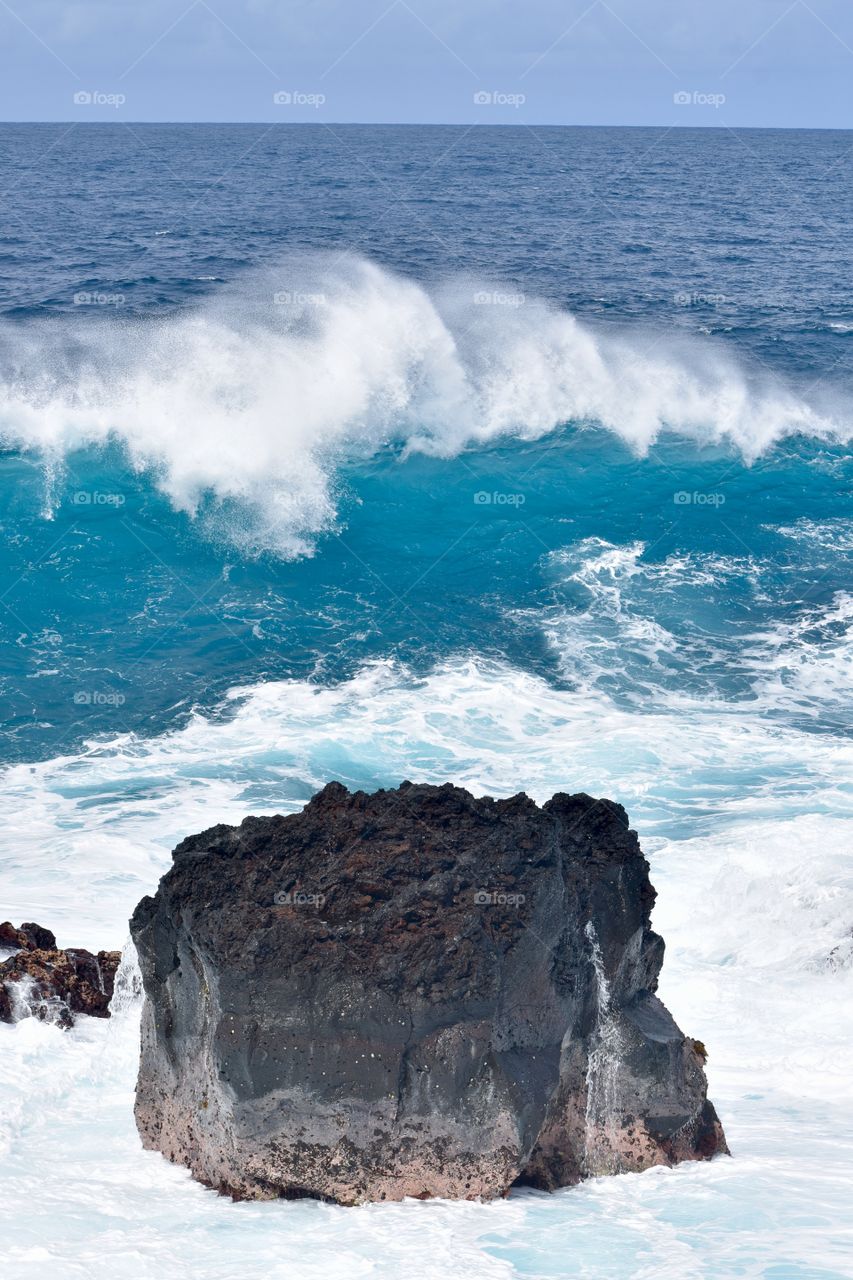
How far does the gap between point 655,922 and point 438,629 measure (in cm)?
750

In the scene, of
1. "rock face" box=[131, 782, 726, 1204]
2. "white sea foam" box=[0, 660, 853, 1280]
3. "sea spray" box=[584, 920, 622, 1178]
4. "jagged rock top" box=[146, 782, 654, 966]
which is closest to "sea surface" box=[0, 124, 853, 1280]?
"white sea foam" box=[0, 660, 853, 1280]

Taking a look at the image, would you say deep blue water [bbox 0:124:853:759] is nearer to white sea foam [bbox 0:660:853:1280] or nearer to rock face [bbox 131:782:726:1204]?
white sea foam [bbox 0:660:853:1280]

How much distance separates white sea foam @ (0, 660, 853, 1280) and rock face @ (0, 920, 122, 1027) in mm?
158

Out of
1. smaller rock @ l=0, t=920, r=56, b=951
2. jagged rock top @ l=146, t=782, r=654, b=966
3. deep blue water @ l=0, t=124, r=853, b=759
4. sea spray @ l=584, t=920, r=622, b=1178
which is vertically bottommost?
sea spray @ l=584, t=920, r=622, b=1178

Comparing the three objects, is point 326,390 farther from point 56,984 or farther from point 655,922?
point 56,984

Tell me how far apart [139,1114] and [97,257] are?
104ft

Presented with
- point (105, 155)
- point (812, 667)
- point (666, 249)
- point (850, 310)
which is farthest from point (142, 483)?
point (105, 155)

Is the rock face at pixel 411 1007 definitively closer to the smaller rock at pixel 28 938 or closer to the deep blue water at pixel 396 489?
the smaller rock at pixel 28 938

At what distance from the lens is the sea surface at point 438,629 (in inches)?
285

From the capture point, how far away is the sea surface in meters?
7.25

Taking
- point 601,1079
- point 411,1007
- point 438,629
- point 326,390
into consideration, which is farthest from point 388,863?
point 326,390

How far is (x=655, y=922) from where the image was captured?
1188cm

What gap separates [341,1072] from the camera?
6.84m

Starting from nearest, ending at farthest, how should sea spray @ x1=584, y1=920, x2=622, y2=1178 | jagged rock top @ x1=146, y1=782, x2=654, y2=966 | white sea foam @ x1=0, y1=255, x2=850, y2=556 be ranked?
jagged rock top @ x1=146, y1=782, x2=654, y2=966
sea spray @ x1=584, y1=920, x2=622, y2=1178
white sea foam @ x1=0, y1=255, x2=850, y2=556
